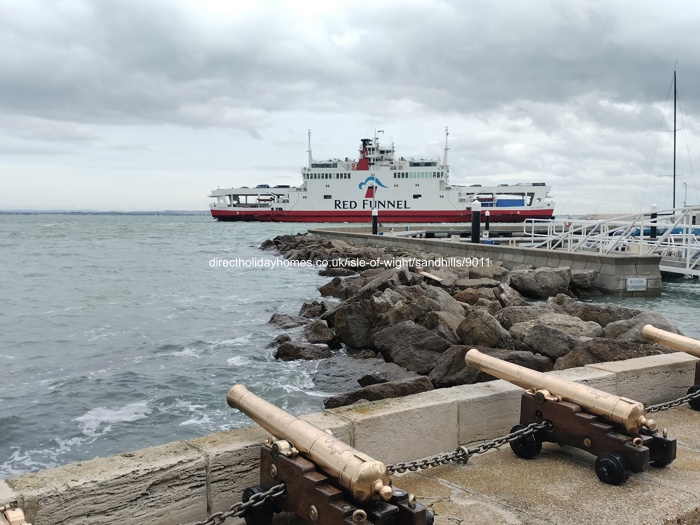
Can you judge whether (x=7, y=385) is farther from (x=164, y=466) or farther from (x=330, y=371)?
(x=164, y=466)

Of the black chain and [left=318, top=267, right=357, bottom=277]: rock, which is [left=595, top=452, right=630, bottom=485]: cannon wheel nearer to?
the black chain

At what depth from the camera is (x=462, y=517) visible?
2.84 meters

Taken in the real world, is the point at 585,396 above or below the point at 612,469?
above

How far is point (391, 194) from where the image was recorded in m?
70.9

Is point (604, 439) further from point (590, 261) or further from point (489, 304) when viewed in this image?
point (590, 261)

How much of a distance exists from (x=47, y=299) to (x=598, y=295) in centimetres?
1699

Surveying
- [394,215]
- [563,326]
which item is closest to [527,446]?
[563,326]

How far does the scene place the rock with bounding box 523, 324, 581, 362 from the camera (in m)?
7.77

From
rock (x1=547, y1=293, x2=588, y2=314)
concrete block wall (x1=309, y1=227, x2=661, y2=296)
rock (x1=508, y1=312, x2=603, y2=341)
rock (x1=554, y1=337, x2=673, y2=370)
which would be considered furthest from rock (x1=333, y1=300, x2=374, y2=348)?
concrete block wall (x1=309, y1=227, x2=661, y2=296)

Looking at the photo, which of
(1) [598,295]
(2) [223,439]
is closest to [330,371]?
(2) [223,439]

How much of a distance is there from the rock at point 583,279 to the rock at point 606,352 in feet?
37.3

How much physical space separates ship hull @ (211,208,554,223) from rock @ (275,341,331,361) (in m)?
57.2

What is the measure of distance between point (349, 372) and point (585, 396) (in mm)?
6177

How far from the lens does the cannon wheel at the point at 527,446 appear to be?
Result: 11.2 feet
